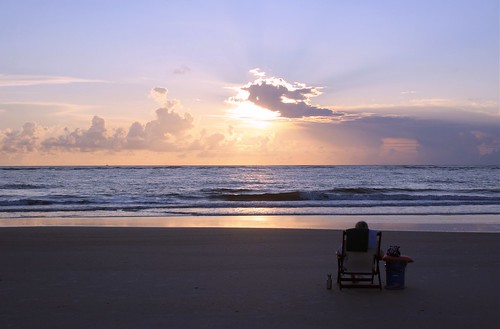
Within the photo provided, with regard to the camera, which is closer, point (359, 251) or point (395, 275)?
point (359, 251)

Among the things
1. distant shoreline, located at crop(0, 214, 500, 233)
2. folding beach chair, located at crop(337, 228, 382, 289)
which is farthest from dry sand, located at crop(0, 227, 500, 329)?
distant shoreline, located at crop(0, 214, 500, 233)

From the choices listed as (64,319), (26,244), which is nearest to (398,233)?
(26,244)

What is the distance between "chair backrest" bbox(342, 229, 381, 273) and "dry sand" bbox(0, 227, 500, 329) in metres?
0.39

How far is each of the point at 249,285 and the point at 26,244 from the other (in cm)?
700

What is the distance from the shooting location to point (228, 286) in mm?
8344

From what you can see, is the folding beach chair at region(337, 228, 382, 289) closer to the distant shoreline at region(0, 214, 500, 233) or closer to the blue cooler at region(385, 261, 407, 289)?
the blue cooler at region(385, 261, 407, 289)

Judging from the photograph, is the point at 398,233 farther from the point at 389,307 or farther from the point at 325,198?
the point at 325,198

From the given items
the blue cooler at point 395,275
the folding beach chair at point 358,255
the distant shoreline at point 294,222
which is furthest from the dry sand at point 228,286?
the distant shoreline at point 294,222

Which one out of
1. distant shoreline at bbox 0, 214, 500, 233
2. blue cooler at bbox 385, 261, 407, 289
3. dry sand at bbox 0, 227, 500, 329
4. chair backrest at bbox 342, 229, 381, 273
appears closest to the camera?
dry sand at bbox 0, 227, 500, 329

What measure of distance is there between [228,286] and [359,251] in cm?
205

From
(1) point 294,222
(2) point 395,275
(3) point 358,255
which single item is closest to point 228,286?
(3) point 358,255

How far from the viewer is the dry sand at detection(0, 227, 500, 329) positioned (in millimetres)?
6613

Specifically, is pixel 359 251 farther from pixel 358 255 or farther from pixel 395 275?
pixel 395 275

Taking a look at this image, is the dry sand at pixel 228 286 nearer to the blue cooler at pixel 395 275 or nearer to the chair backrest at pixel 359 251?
the blue cooler at pixel 395 275
